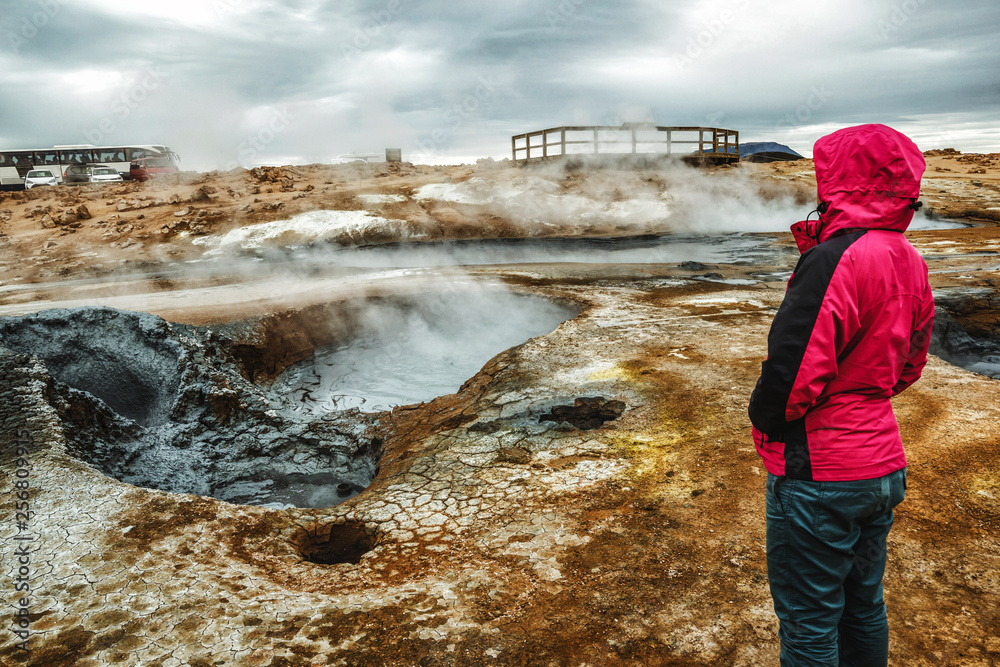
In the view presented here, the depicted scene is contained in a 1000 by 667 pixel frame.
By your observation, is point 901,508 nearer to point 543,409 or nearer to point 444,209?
point 543,409

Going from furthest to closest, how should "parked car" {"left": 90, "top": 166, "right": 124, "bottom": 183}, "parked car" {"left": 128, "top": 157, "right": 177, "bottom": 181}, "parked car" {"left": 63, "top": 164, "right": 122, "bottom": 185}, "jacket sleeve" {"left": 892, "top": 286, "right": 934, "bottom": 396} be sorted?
"parked car" {"left": 63, "top": 164, "right": 122, "bottom": 185} → "parked car" {"left": 90, "top": 166, "right": 124, "bottom": 183} → "parked car" {"left": 128, "top": 157, "right": 177, "bottom": 181} → "jacket sleeve" {"left": 892, "top": 286, "right": 934, "bottom": 396}

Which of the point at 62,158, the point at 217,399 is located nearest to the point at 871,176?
the point at 217,399

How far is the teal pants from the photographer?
1645 millimetres

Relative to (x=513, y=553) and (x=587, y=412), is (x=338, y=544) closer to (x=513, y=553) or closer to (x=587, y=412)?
(x=513, y=553)

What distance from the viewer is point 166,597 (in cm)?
271

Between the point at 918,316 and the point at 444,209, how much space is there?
57.6ft

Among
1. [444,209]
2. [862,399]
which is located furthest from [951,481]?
[444,209]

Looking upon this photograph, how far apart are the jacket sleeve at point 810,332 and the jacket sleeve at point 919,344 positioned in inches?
11.9

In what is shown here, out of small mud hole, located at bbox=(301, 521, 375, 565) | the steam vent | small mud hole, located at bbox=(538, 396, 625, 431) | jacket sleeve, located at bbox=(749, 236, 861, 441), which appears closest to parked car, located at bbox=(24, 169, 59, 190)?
the steam vent

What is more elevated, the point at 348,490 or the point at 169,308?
the point at 169,308

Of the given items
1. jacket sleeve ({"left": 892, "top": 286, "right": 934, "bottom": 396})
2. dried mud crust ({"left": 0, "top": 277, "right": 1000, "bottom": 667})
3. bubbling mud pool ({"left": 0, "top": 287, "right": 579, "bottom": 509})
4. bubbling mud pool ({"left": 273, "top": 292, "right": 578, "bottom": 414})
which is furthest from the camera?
bubbling mud pool ({"left": 273, "top": 292, "right": 578, "bottom": 414})

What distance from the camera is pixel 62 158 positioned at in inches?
1118

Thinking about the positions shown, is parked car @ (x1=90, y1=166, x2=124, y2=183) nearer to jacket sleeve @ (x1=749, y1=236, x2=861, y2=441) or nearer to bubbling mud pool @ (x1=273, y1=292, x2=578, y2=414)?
bubbling mud pool @ (x1=273, y1=292, x2=578, y2=414)

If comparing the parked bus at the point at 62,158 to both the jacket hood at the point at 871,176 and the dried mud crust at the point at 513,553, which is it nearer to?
the dried mud crust at the point at 513,553
